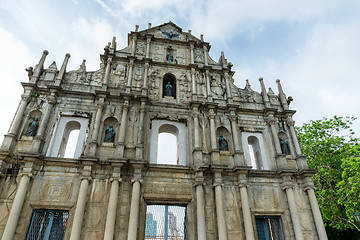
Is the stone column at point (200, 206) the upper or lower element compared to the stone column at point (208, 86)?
lower

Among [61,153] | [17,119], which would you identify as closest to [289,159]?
[61,153]

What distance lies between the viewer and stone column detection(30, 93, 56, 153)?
9961mm

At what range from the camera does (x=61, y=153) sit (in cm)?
1147

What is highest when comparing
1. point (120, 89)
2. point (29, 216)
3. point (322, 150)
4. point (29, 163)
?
point (120, 89)

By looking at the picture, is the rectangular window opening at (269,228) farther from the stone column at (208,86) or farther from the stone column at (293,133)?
the stone column at (208,86)

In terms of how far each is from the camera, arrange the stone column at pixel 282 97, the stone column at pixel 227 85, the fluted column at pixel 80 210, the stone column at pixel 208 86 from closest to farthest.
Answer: the fluted column at pixel 80 210, the stone column at pixel 208 86, the stone column at pixel 227 85, the stone column at pixel 282 97

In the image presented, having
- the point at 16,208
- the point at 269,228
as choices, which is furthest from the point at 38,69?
the point at 269,228

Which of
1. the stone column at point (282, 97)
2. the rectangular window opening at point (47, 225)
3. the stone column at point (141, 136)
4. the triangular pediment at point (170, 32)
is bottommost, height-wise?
the rectangular window opening at point (47, 225)

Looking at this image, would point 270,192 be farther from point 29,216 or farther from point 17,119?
point 17,119

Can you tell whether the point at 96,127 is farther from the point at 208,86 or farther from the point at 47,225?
the point at 208,86

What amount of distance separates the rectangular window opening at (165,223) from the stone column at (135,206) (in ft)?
3.33

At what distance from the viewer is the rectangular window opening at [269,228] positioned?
1007 centimetres

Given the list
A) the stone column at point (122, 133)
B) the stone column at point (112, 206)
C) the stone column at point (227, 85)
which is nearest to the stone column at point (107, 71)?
the stone column at point (122, 133)

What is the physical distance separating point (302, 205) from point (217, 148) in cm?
451
